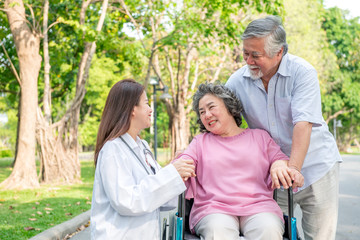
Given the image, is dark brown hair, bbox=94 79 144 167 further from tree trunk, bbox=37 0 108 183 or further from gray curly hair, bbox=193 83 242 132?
tree trunk, bbox=37 0 108 183

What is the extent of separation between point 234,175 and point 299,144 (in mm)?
465

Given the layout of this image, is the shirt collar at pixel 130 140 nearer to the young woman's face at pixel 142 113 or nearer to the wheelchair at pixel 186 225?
the young woman's face at pixel 142 113

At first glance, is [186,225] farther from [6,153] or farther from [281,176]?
[6,153]

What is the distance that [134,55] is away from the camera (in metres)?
12.6

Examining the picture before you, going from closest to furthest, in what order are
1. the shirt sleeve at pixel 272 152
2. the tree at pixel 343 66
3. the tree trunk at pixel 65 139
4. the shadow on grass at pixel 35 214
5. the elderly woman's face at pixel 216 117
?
the shirt sleeve at pixel 272 152 → the elderly woman's face at pixel 216 117 → the shadow on grass at pixel 35 214 → the tree trunk at pixel 65 139 → the tree at pixel 343 66

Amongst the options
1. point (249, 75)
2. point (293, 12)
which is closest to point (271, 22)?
point (249, 75)


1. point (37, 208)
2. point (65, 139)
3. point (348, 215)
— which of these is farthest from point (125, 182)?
point (65, 139)

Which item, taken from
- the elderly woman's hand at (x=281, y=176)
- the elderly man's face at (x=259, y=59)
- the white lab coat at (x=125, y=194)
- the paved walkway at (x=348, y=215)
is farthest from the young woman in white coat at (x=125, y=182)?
the paved walkway at (x=348, y=215)

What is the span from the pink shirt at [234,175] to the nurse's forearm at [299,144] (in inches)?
8.1

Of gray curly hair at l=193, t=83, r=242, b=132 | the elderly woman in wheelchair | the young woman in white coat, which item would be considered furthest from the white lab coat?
gray curly hair at l=193, t=83, r=242, b=132

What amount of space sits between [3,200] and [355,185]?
28.0ft

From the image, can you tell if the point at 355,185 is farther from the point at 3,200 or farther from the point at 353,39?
the point at 353,39

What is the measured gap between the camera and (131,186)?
8.64ft

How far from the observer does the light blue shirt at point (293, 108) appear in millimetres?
3006
